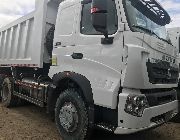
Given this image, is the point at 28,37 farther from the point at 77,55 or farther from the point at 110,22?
the point at 110,22

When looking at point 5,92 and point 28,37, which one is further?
point 5,92

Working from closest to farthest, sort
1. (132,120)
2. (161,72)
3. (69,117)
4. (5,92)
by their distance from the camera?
(132,120)
(161,72)
(69,117)
(5,92)

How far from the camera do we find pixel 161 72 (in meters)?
4.41

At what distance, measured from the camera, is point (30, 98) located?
6777mm

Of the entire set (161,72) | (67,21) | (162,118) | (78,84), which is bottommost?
(162,118)

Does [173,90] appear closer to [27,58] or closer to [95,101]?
[95,101]

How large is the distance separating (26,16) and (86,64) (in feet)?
10.7

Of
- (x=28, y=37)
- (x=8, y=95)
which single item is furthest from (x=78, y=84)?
(x=8, y=95)

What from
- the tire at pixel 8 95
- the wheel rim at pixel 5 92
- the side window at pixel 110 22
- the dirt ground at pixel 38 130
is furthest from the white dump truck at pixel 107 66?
the wheel rim at pixel 5 92

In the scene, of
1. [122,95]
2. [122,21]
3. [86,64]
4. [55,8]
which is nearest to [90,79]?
[86,64]

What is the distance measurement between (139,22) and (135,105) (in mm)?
1449

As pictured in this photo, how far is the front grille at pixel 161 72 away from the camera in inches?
161

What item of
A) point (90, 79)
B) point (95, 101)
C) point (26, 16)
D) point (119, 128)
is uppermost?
point (26, 16)

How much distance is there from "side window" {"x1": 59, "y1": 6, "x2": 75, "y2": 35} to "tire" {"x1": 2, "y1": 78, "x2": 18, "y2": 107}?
3.37m
